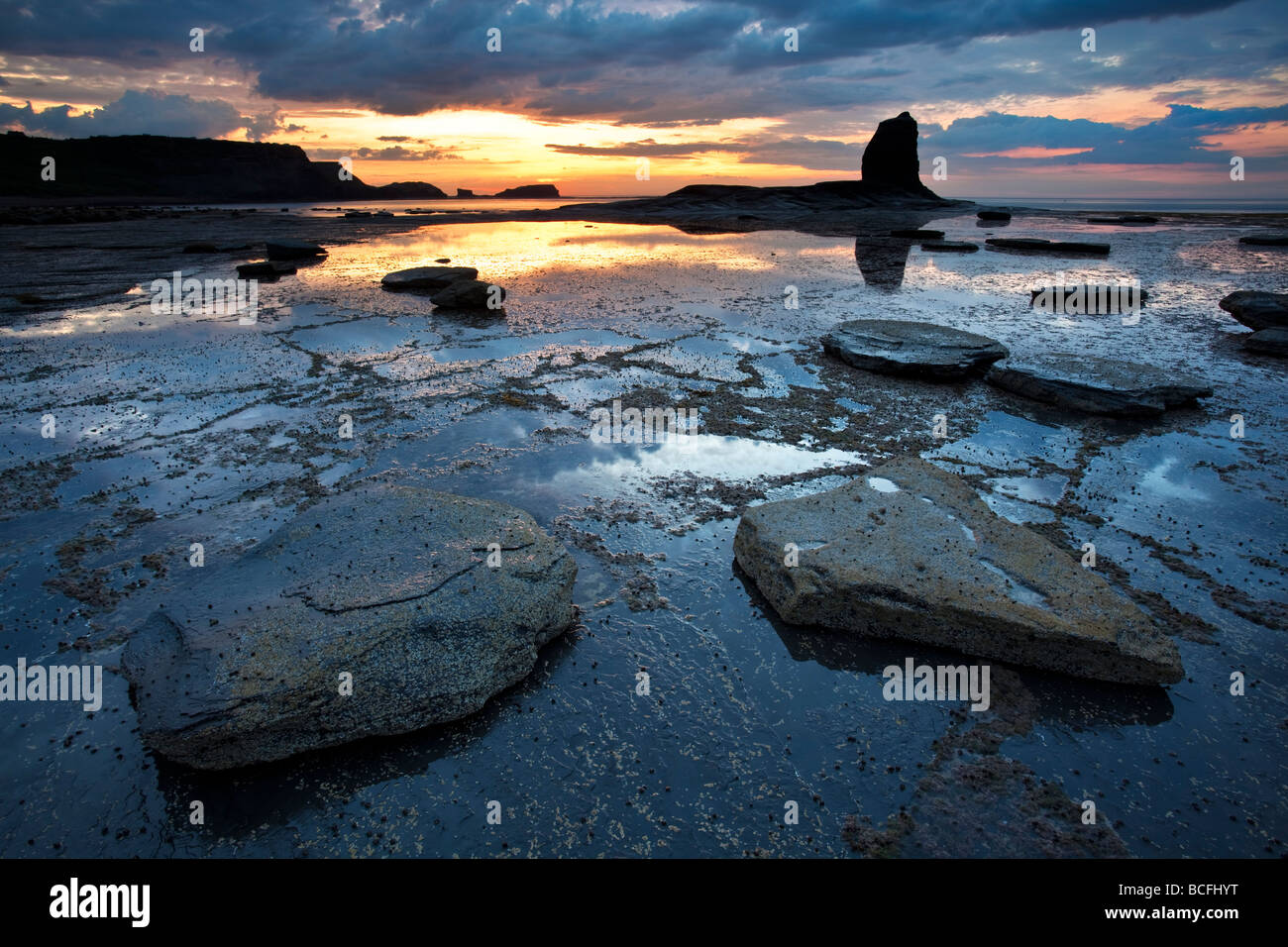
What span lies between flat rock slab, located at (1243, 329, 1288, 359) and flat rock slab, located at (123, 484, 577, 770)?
35.6 ft

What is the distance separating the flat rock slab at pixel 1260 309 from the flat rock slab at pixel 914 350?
540 cm

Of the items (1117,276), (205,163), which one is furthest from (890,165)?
(205,163)

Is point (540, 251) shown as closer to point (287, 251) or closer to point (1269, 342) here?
point (287, 251)

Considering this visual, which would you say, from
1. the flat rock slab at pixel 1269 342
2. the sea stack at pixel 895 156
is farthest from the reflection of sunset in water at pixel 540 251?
→ the sea stack at pixel 895 156

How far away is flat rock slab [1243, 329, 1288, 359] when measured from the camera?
342 inches

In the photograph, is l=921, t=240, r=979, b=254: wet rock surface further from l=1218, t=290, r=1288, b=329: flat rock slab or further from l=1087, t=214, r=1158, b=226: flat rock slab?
l=1087, t=214, r=1158, b=226: flat rock slab

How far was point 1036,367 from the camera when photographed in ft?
23.6

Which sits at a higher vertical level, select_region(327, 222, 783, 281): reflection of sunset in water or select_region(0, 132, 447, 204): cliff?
select_region(0, 132, 447, 204): cliff

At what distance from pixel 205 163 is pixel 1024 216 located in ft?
329

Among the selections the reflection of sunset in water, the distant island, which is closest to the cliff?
the distant island

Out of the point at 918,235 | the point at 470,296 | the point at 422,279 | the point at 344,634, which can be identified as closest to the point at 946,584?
the point at 344,634

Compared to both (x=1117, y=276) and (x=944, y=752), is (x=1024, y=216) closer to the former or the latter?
(x=1117, y=276)

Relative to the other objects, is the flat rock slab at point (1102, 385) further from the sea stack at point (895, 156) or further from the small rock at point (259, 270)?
the sea stack at point (895, 156)
